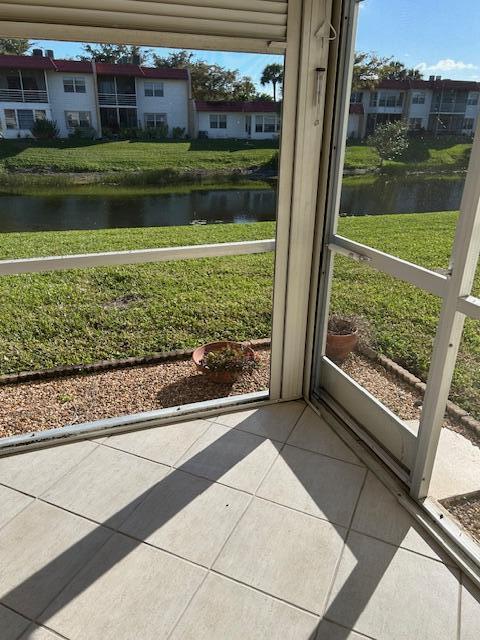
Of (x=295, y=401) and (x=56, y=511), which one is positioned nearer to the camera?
(x=56, y=511)

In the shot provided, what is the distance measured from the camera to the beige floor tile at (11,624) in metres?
1.36

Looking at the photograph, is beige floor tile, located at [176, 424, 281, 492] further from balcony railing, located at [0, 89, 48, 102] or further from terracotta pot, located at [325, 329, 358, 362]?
balcony railing, located at [0, 89, 48, 102]

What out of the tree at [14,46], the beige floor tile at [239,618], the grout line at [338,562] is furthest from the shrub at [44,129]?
the grout line at [338,562]

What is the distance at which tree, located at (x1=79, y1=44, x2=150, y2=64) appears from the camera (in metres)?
1.85

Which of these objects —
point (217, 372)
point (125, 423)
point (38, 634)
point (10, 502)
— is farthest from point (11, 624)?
point (217, 372)

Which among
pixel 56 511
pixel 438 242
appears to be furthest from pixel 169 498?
pixel 438 242

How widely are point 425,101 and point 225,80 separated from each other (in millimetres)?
966

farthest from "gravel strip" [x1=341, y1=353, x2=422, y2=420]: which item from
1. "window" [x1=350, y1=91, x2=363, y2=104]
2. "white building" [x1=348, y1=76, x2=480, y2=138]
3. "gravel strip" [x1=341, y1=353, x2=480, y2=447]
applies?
"window" [x1=350, y1=91, x2=363, y2=104]

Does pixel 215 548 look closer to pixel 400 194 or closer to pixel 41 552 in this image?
pixel 41 552

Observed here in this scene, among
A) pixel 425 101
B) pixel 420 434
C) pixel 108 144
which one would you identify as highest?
pixel 425 101

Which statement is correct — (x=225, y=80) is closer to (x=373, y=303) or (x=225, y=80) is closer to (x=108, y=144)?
(x=108, y=144)

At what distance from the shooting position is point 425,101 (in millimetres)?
1672

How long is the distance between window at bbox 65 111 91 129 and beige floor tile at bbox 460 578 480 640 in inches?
93.5

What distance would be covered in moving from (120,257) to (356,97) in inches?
52.0
